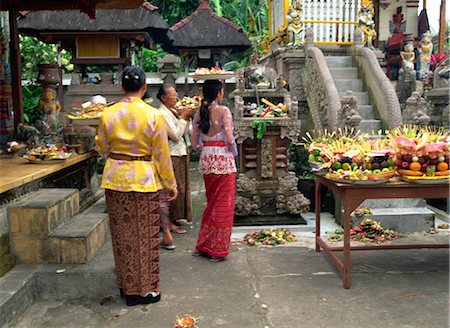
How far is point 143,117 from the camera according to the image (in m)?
3.73

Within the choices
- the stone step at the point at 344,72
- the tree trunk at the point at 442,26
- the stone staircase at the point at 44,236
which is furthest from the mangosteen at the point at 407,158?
the tree trunk at the point at 442,26

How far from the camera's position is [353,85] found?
33.2 feet

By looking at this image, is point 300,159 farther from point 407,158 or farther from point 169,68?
point 169,68

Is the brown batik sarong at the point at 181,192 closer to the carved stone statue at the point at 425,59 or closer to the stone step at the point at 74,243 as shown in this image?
the stone step at the point at 74,243

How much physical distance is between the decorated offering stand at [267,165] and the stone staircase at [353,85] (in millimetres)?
2772

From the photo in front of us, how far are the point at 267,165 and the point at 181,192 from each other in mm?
1322

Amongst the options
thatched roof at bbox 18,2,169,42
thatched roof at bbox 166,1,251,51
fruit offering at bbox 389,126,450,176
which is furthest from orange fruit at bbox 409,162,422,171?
thatched roof at bbox 166,1,251,51

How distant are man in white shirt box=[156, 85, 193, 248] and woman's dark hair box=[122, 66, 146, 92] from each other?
5.43 feet

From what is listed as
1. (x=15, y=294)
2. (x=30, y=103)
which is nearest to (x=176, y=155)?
(x=15, y=294)

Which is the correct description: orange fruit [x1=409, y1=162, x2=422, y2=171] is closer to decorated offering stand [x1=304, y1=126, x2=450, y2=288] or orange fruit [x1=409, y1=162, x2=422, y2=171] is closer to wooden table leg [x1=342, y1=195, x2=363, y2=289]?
decorated offering stand [x1=304, y1=126, x2=450, y2=288]

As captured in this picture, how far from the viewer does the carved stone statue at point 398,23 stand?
16.1m

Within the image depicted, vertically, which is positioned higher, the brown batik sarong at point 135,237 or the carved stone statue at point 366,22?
the carved stone statue at point 366,22

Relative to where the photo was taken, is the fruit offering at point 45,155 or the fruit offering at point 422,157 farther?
the fruit offering at point 45,155

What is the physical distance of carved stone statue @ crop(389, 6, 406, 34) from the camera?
53.0 ft
